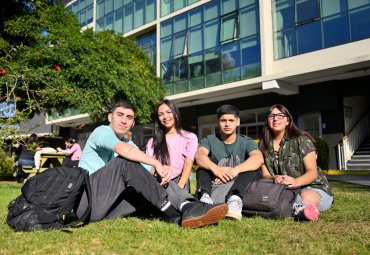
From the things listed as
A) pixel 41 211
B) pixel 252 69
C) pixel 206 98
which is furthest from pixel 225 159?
pixel 206 98

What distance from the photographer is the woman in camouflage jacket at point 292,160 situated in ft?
12.5

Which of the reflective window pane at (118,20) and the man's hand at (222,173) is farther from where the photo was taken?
the reflective window pane at (118,20)

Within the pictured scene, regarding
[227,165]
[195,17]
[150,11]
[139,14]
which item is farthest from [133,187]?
[139,14]

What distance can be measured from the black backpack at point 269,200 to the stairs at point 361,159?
450 inches

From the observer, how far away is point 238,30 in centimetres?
1656

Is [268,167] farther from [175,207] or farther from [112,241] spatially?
[112,241]

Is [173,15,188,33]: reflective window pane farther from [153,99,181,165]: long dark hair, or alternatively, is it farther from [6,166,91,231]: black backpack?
[6,166,91,231]: black backpack

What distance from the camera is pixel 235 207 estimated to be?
11.5 ft

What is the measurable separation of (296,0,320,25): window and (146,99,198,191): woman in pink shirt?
11582mm

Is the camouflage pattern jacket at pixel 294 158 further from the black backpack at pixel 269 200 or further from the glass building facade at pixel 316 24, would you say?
the glass building facade at pixel 316 24

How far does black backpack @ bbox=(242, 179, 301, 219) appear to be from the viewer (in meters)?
3.61

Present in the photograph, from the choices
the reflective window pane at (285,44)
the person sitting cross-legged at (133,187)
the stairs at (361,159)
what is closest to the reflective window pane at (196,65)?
the reflective window pane at (285,44)

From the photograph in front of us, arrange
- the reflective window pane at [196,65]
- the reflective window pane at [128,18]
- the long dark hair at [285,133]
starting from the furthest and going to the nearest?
the reflective window pane at [128,18], the reflective window pane at [196,65], the long dark hair at [285,133]

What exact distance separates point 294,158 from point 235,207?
36.6 inches
